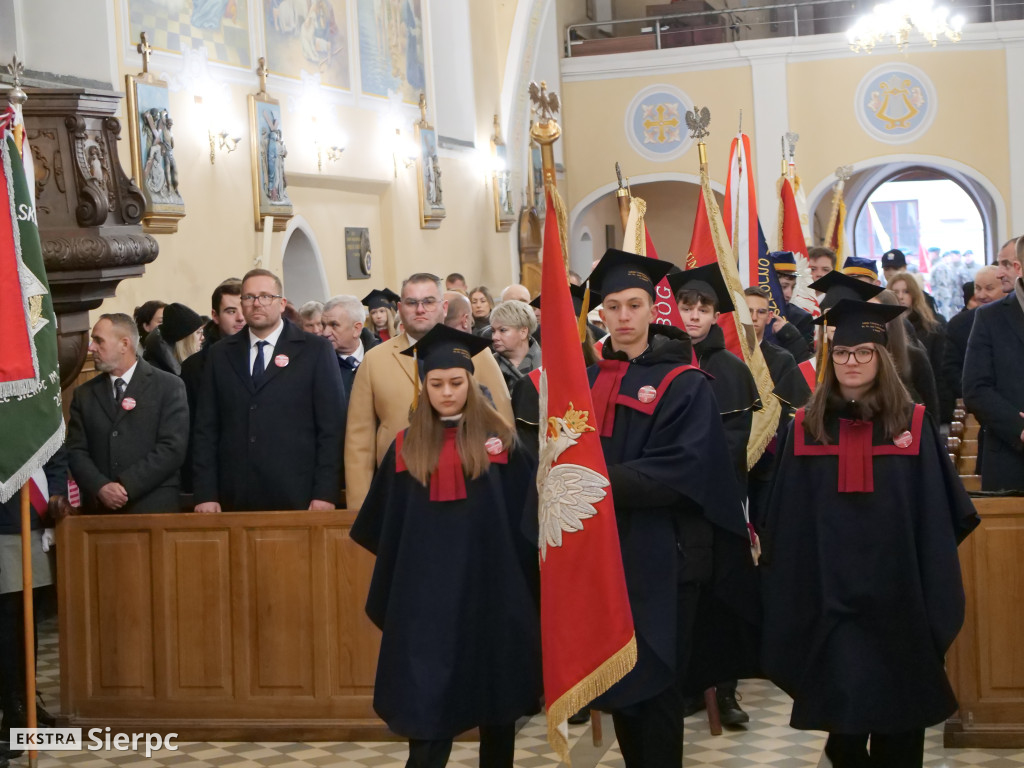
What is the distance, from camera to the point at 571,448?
3.81 metres

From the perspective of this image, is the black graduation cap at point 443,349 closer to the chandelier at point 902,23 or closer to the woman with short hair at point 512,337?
the woman with short hair at point 512,337

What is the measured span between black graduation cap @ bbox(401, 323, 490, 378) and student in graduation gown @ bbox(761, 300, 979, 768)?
1123 mm

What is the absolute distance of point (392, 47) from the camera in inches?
598

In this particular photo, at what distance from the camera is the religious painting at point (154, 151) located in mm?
9891

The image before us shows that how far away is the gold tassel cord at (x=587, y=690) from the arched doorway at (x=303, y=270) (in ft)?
32.4

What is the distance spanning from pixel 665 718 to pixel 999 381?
2.63 m

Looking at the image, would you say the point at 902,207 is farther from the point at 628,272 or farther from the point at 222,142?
the point at 628,272

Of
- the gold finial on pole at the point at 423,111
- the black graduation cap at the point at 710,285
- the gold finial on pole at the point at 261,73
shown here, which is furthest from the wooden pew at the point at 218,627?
the gold finial on pole at the point at 423,111

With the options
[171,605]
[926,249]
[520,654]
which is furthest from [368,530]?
[926,249]

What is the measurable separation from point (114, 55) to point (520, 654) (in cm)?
694

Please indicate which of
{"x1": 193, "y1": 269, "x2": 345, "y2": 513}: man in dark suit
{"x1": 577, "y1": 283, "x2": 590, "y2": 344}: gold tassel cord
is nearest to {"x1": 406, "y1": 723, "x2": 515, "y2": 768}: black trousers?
{"x1": 577, "y1": 283, "x2": 590, "y2": 344}: gold tassel cord

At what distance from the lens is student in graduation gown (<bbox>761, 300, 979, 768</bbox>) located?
4.04m

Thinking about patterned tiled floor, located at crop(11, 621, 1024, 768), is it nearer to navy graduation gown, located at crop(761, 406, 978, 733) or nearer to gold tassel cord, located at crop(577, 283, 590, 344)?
navy graduation gown, located at crop(761, 406, 978, 733)

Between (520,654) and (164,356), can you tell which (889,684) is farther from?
(164,356)
